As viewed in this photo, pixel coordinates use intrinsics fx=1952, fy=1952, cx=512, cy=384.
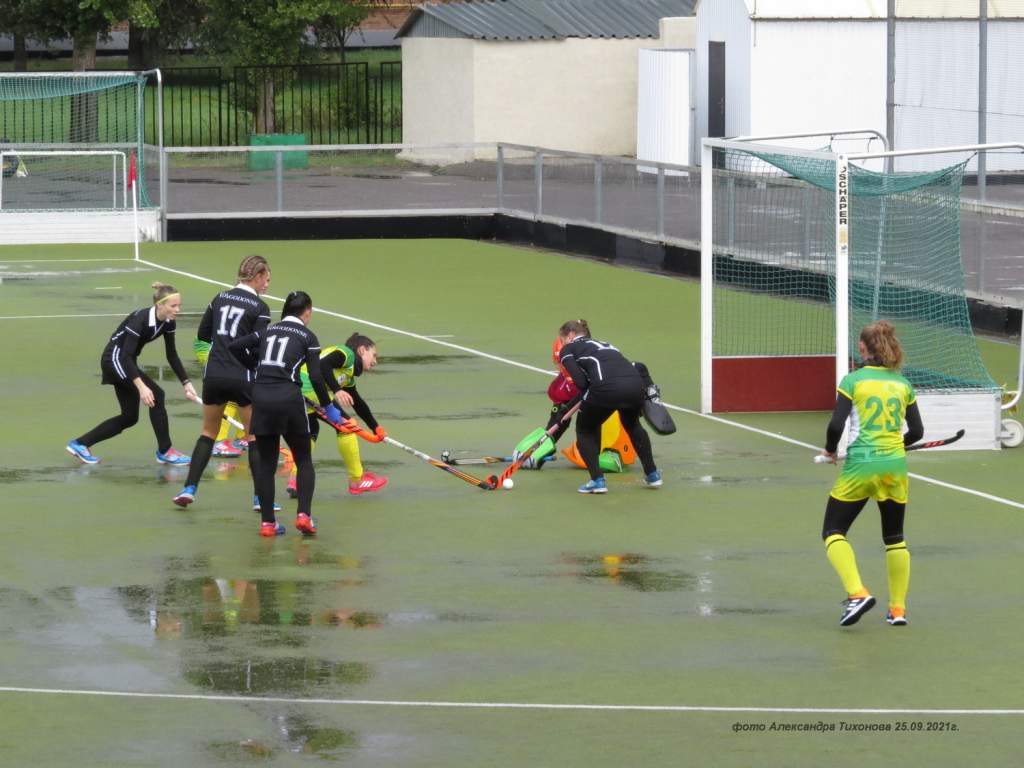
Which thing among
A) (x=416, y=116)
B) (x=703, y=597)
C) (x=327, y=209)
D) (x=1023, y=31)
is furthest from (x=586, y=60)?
(x=703, y=597)

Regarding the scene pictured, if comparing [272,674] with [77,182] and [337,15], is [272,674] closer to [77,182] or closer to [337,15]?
[77,182]

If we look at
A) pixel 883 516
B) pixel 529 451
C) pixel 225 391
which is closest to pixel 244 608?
pixel 225 391

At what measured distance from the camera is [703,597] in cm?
1105

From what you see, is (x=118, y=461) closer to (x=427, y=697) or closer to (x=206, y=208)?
(x=427, y=697)

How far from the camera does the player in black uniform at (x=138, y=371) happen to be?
14.5 meters

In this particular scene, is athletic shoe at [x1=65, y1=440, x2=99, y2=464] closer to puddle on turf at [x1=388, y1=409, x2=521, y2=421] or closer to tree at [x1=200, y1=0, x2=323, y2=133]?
puddle on turf at [x1=388, y1=409, x2=521, y2=421]

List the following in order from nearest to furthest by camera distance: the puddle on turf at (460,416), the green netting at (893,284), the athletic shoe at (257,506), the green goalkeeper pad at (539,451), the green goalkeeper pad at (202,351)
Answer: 1. the athletic shoe at (257,506)
2. the green goalkeeper pad at (539,451)
3. the green goalkeeper pad at (202,351)
4. the green netting at (893,284)
5. the puddle on turf at (460,416)

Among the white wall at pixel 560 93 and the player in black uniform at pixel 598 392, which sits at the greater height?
the white wall at pixel 560 93

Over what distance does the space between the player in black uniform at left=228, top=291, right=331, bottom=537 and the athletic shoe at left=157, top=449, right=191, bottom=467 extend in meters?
2.69

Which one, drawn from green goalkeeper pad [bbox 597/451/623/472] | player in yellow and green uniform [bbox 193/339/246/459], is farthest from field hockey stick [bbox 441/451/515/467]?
player in yellow and green uniform [bbox 193/339/246/459]

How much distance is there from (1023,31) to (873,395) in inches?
776

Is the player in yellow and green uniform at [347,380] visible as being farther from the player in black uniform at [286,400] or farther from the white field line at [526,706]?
the white field line at [526,706]

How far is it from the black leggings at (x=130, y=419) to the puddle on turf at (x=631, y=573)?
428cm

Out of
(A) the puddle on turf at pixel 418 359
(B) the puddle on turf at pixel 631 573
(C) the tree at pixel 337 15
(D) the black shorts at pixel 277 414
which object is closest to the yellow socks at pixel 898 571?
(B) the puddle on turf at pixel 631 573
